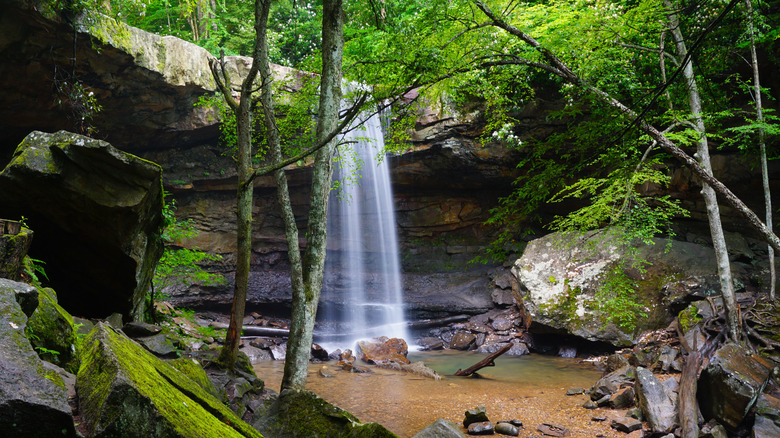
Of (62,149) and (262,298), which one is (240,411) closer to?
(62,149)

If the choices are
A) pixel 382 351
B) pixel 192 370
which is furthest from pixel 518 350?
pixel 192 370

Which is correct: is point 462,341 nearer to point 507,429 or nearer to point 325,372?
point 325,372

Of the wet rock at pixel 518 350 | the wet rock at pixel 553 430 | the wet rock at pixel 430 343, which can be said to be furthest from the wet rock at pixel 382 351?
the wet rock at pixel 553 430

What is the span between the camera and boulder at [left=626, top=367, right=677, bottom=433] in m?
5.29

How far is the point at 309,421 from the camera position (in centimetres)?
295

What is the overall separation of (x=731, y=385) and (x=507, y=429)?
8.93 ft

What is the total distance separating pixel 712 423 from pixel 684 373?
1.09 meters

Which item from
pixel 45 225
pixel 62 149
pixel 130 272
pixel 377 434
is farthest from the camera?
pixel 130 272

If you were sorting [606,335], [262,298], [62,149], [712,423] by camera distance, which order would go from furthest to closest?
1. [262,298]
2. [606,335]
3. [712,423]
4. [62,149]

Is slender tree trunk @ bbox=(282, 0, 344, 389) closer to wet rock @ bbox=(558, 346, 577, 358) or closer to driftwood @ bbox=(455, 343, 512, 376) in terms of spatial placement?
driftwood @ bbox=(455, 343, 512, 376)

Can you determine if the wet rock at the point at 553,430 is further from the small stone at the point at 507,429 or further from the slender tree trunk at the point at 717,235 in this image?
the slender tree trunk at the point at 717,235

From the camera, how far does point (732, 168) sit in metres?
10.9

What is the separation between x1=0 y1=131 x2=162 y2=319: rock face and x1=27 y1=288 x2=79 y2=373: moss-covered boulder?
2122 millimetres

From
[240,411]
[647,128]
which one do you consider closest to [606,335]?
[647,128]
